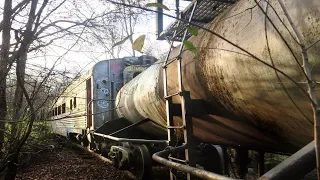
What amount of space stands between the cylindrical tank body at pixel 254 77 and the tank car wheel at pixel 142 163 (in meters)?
2.38

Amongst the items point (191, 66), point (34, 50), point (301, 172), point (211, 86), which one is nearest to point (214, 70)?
point (211, 86)

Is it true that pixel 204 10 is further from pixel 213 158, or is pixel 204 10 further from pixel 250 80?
pixel 213 158

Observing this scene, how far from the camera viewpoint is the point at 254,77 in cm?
223

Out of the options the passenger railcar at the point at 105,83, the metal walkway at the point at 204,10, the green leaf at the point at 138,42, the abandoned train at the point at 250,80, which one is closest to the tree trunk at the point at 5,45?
the abandoned train at the point at 250,80

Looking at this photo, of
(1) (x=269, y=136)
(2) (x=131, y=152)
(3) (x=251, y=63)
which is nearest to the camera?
(3) (x=251, y=63)

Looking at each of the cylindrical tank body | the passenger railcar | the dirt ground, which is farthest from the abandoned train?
the passenger railcar

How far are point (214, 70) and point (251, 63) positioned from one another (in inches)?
24.1

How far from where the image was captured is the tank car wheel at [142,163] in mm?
6168

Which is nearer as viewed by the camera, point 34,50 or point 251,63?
point 251,63

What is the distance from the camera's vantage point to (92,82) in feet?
30.2

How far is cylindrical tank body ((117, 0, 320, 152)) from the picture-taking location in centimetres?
180

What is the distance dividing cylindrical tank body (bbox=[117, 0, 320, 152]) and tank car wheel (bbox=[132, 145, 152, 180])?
2384mm

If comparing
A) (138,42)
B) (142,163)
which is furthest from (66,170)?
(138,42)

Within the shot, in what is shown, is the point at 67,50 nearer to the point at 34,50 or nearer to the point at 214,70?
the point at 34,50
